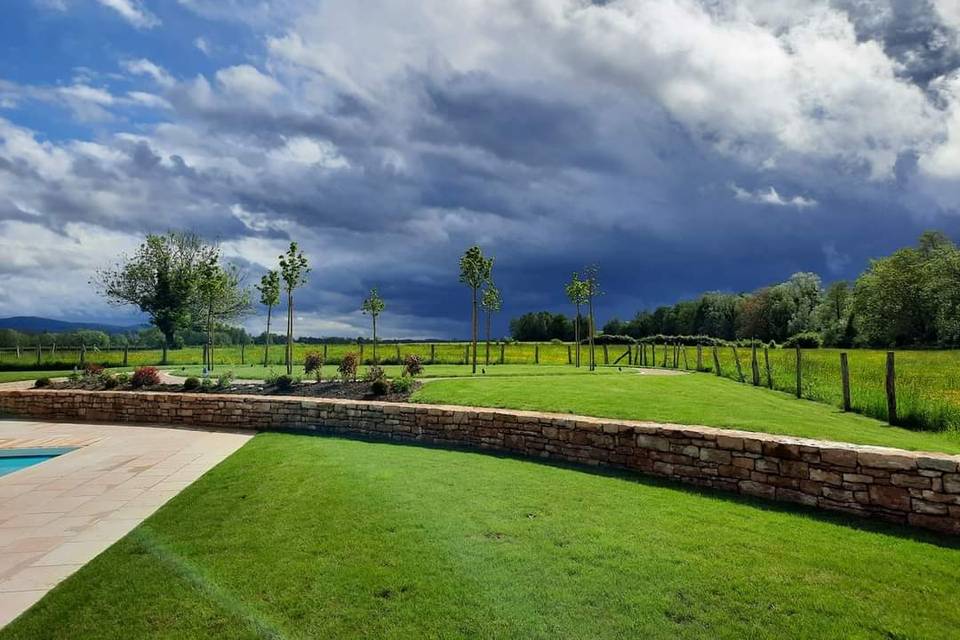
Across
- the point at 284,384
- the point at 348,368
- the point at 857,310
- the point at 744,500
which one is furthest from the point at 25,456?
the point at 857,310

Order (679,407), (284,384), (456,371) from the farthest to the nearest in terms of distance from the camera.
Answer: (456,371)
(284,384)
(679,407)

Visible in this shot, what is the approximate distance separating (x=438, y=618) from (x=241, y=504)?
13.5 feet

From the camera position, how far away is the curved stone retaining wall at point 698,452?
5.89 meters

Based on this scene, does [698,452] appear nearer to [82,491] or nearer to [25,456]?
[82,491]

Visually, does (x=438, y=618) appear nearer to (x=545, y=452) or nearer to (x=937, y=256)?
(x=545, y=452)

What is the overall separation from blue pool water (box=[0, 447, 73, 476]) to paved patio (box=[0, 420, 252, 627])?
0.40 metres

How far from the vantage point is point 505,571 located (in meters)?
4.71

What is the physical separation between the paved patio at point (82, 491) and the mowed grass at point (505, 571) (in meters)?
0.50

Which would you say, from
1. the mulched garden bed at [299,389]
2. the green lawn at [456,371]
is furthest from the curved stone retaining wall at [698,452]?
the green lawn at [456,371]

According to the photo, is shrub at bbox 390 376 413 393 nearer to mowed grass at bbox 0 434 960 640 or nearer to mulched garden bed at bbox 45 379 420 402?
mulched garden bed at bbox 45 379 420 402

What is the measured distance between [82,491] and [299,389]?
28.0 ft

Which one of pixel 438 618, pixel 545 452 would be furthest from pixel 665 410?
pixel 438 618

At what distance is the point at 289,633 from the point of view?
13.3 ft

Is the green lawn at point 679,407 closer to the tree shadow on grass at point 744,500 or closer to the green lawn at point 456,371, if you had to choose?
the tree shadow on grass at point 744,500
